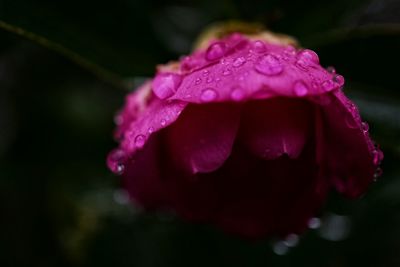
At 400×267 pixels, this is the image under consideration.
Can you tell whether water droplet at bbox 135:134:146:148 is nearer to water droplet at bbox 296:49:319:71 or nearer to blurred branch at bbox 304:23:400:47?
water droplet at bbox 296:49:319:71

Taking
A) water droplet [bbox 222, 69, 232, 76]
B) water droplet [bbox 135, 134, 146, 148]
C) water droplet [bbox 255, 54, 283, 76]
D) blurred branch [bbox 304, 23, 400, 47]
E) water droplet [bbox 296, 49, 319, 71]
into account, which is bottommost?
water droplet [bbox 135, 134, 146, 148]

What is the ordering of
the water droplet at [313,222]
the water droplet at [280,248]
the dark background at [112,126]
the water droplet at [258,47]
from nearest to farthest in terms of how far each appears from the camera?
the water droplet at [258,47] < the water droplet at [313,222] < the dark background at [112,126] < the water droplet at [280,248]

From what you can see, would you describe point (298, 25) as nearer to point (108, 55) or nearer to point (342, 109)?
point (108, 55)

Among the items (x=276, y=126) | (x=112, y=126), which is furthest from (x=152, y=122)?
(x=112, y=126)

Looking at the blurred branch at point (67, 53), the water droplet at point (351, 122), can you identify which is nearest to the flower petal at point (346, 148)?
the water droplet at point (351, 122)

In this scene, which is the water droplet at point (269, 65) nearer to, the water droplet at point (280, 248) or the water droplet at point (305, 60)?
the water droplet at point (305, 60)

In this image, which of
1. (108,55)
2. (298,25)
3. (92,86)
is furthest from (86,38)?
(92,86)

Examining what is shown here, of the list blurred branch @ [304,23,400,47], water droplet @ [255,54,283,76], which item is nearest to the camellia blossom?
water droplet @ [255,54,283,76]

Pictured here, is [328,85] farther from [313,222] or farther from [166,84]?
[313,222]
